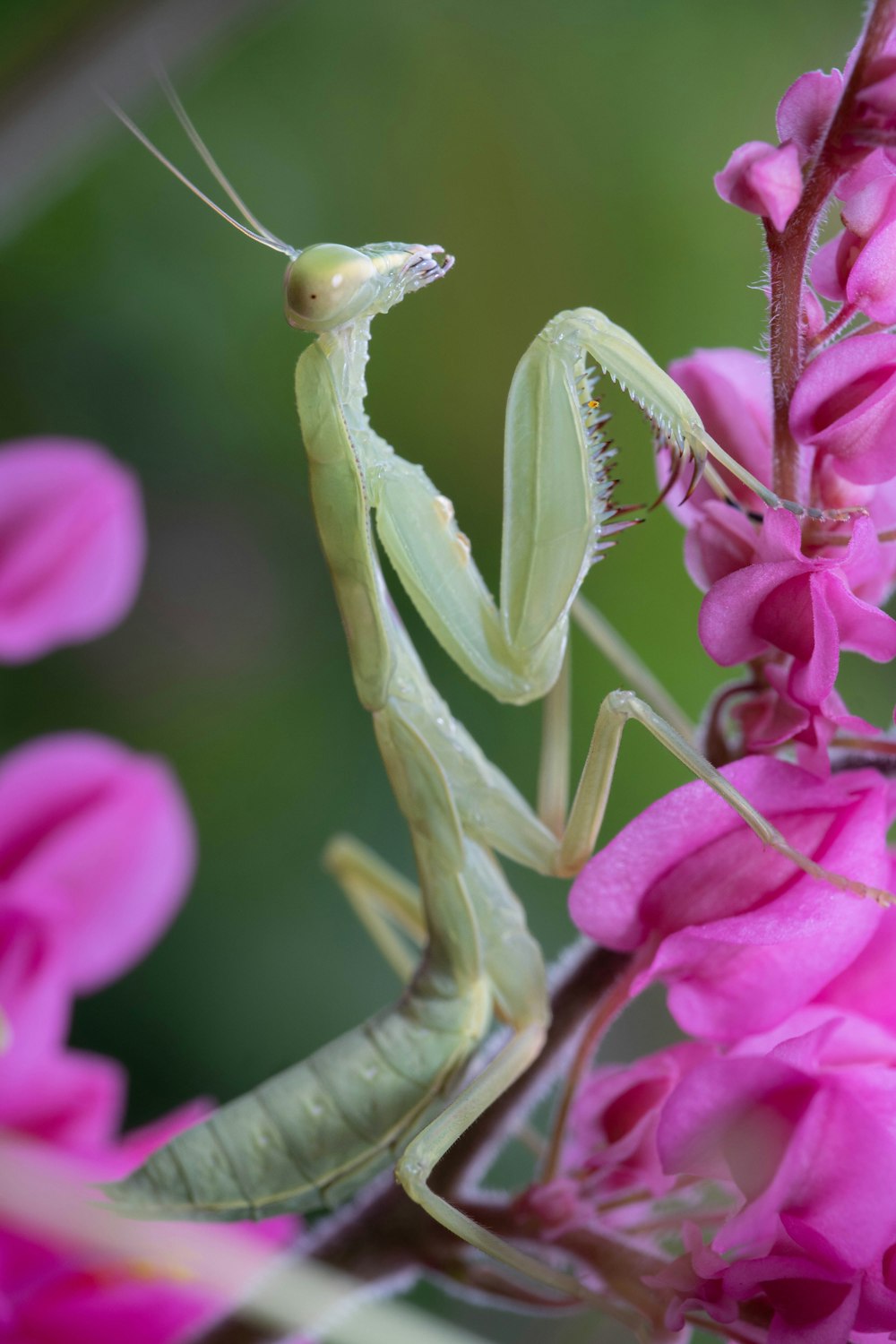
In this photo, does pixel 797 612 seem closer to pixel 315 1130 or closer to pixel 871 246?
pixel 871 246

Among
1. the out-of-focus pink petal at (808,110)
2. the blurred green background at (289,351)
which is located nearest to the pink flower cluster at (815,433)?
the out-of-focus pink petal at (808,110)

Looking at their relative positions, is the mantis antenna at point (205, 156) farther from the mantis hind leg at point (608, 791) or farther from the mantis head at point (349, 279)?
the mantis hind leg at point (608, 791)

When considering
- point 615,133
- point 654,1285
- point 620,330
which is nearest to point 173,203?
point 615,133

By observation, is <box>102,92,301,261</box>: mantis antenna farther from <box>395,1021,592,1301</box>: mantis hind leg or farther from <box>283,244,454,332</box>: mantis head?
<box>395,1021,592,1301</box>: mantis hind leg

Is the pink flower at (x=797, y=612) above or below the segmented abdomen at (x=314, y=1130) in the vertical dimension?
above

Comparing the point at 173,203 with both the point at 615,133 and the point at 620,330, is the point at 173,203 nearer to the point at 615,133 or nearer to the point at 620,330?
the point at 615,133

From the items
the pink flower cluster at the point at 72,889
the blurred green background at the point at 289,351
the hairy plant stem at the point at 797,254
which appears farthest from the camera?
the blurred green background at the point at 289,351
